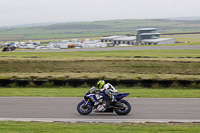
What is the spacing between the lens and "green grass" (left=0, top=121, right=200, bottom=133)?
9.62 m

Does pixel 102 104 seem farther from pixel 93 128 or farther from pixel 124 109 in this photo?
pixel 93 128

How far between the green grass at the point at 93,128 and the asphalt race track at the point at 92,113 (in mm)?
921

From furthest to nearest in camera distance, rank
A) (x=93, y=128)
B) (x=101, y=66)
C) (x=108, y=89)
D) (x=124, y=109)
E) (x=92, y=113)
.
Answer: (x=101, y=66) → (x=92, y=113) → (x=124, y=109) → (x=108, y=89) → (x=93, y=128)

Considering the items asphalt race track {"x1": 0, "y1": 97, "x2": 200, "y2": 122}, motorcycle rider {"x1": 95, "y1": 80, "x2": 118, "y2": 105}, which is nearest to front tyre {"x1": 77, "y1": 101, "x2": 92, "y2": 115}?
asphalt race track {"x1": 0, "y1": 97, "x2": 200, "y2": 122}

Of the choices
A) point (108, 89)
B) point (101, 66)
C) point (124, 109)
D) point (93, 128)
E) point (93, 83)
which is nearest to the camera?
point (93, 128)

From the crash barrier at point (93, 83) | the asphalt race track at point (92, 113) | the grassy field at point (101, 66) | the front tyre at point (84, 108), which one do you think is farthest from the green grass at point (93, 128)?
the grassy field at point (101, 66)

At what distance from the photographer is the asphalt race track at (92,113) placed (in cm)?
1184

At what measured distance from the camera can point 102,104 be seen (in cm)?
1247

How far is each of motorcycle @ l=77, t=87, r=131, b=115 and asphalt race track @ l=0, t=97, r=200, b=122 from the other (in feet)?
0.86

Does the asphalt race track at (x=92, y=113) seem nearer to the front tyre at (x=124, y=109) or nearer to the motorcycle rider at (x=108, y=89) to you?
the front tyre at (x=124, y=109)

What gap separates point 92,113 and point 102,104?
0.79m

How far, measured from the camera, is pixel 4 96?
17312mm

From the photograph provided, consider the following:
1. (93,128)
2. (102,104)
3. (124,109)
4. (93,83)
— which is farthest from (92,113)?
(93,83)

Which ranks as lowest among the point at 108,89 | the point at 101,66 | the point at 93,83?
the point at 93,83
